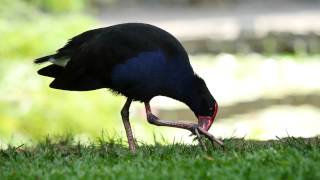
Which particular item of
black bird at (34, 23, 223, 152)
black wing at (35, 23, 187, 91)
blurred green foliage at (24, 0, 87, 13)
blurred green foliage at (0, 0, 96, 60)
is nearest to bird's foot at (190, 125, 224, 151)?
black bird at (34, 23, 223, 152)

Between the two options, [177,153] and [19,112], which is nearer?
[177,153]

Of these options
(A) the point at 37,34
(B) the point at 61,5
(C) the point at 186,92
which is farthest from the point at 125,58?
(B) the point at 61,5

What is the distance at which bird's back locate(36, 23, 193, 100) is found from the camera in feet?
18.7

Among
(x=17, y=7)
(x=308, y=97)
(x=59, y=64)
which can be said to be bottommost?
(x=308, y=97)

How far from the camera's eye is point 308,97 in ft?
43.3

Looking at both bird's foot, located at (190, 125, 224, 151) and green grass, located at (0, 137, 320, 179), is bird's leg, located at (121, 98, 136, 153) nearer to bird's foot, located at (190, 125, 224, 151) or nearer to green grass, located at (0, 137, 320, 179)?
green grass, located at (0, 137, 320, 179)

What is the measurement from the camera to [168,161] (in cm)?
516

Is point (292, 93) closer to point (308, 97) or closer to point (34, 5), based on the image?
point (308, 97)

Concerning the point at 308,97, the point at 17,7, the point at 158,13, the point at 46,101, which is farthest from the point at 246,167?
the point at 158,13

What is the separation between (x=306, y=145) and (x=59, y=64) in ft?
5.88

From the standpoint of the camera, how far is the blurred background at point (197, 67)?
29.2 feet

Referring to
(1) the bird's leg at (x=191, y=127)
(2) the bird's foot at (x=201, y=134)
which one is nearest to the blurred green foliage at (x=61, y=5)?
(1) the bird's leg at (x=191, y=127)

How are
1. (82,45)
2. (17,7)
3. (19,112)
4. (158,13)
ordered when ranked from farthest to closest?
(158,13), (17,7), (19,112), (82,45)

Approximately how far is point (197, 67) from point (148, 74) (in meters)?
9.53
